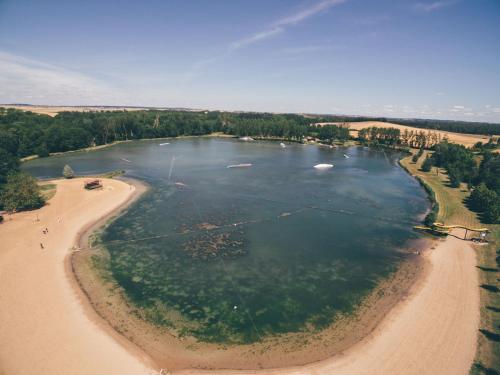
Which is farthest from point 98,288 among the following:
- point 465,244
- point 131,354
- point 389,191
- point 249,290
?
point 389,191

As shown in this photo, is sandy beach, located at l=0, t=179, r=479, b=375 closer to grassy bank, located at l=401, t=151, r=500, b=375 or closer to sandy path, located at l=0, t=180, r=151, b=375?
sandy path, located at l=0, t=180, r=151, b=375

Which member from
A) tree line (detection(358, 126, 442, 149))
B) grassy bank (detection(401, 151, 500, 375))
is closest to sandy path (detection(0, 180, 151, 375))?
grassy bank (detection(401, 151, 500, 375))

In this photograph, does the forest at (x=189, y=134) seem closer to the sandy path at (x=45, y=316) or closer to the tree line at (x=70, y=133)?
the tree line at (x=70, y=133)

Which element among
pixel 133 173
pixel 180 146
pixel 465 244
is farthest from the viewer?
pixel 180 146

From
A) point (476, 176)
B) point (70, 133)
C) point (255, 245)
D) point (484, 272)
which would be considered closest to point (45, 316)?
point (255, 245)

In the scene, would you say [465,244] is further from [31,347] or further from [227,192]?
[31,347]

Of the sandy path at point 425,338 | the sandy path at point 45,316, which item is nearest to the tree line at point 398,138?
the sandy path at point 425,338
